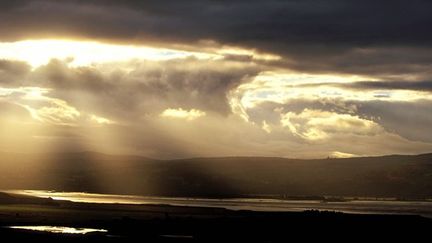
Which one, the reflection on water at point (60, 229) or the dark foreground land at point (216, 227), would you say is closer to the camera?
the dark foreground land at point (216, 227)

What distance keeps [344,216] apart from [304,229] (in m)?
28.6

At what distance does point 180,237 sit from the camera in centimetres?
10500

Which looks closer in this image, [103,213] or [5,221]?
[5,221]

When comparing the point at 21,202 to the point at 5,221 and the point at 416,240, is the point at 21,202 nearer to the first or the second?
the point at 5,221

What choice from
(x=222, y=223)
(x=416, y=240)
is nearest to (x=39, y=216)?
(x=222, y=223)

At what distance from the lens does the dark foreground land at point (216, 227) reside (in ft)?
336

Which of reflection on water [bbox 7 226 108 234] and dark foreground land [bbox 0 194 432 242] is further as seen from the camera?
reflection on water [bbox 7 226 108 234]

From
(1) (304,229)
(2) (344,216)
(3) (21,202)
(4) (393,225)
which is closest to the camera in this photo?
(1) (304,229)

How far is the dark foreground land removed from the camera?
336 ft

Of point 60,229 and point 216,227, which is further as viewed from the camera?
point 216,227

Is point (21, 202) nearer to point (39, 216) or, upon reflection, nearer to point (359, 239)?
point (39, 216)

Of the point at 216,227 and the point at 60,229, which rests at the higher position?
the point at 216,227

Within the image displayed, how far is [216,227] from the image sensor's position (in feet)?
396

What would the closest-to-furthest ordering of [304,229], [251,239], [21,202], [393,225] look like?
[251,239] < [304,229] < [393,225] < [21,202]
